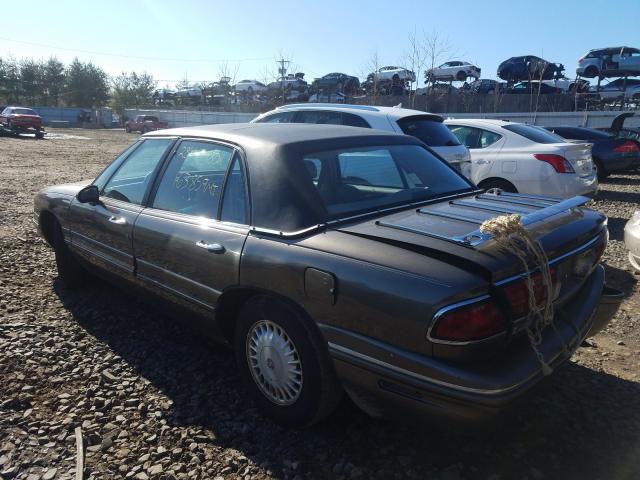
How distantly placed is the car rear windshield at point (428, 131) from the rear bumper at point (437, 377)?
416cm

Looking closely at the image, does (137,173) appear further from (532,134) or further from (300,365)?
(532,134)

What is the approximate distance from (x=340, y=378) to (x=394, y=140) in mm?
1797

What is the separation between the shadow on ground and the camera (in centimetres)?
236

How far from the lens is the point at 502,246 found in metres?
2.15

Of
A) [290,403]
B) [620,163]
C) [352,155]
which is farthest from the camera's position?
[620,163]

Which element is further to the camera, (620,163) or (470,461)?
(620,163)

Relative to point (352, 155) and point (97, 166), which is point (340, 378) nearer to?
point (352, 155)

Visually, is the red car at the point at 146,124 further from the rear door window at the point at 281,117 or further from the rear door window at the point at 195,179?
the rear door window at the point at 195,179

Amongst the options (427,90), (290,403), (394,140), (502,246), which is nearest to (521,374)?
(502,246)

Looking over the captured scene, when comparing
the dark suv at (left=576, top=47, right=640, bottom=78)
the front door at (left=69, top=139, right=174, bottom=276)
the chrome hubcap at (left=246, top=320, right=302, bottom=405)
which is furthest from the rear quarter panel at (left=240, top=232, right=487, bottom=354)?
the dark suv at (left=576, top=47, right=640, bottom=78)

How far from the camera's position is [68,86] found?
199ft

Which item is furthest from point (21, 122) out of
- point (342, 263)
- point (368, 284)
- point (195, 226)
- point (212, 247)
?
point (368, 284)

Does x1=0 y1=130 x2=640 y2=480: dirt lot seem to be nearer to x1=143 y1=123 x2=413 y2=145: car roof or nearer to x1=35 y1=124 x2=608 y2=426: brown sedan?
x1=35 y1=124 x2=608 y2=426: brown sedan

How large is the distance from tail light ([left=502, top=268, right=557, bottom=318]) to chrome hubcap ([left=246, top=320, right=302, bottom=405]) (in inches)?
42.1
